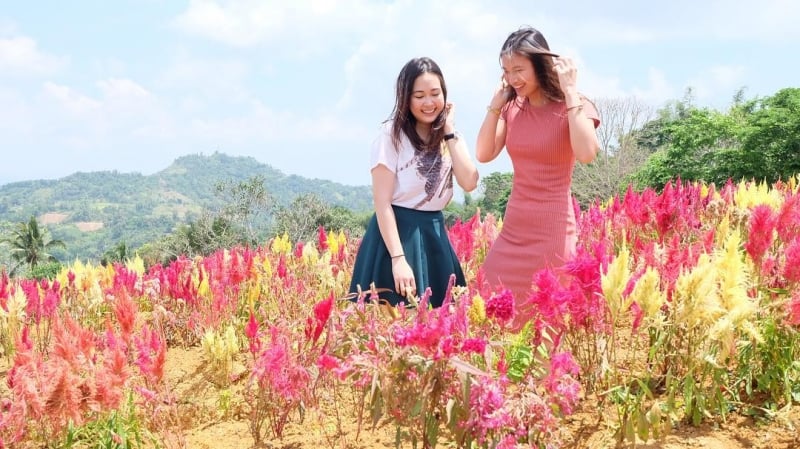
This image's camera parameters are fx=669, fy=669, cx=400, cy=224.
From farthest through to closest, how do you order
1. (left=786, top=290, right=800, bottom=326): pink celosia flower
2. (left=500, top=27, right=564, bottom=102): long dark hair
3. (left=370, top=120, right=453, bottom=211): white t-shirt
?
1. (left=370, top=120, right=453, bottom=211): white t-shirt
2. (left=500, top=27, right=564, bottom=102): long dark hair
3. (left=786, top=290, right=800, bottom=326): pink celosia flower

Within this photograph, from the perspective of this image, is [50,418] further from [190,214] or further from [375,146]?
[190,214]

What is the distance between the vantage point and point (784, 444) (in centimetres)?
227

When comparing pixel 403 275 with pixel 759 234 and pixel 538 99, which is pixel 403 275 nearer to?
pixel 538 99

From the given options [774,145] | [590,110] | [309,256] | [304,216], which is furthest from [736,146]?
[590,110]

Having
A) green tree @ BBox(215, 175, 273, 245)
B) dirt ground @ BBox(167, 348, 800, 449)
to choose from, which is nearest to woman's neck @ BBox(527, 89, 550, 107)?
dirt ground @ BBox(167, 348, 800, 449)

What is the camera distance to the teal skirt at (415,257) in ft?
9.00

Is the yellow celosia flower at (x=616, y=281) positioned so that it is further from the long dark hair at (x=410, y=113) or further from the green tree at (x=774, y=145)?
the green tree at (x=774, y=145)

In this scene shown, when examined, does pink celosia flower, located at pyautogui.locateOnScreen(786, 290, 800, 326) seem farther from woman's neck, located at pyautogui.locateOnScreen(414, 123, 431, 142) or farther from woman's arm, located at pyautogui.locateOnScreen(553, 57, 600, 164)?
woman's neck, located at pyautogui.locateOnScreen(414, 123, 431, 142)

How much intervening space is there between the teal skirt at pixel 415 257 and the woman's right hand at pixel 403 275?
2.8 inches

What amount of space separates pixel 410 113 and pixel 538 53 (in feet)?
1.85

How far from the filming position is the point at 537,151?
8.84ft

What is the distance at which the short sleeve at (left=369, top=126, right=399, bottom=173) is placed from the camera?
2.71 meters

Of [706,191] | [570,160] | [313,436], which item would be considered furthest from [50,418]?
[706,191]

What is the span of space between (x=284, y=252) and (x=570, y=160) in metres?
3.54
